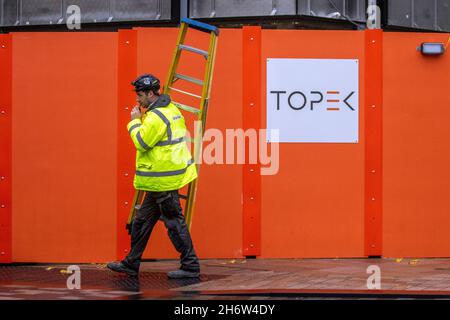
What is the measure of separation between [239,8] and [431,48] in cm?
280

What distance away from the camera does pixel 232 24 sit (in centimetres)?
1223

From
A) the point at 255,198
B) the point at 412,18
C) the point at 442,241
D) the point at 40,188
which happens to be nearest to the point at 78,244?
the point at 40,188

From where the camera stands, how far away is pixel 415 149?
10438 mm

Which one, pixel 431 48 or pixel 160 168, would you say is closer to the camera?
pixel 160 168

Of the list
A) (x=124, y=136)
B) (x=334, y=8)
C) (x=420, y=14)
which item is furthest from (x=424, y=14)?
(x=124, y=136)

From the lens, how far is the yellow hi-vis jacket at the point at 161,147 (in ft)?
28.7

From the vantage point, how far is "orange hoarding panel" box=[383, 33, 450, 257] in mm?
10398

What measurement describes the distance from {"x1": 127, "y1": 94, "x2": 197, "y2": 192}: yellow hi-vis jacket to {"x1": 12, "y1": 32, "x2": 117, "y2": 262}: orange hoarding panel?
1.36 metres

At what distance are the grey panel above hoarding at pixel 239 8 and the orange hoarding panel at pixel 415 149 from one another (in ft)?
6.36

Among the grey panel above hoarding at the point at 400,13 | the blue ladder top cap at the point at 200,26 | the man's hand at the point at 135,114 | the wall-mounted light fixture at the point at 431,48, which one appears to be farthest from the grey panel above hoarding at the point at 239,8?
the man's hand at the point at 135,114

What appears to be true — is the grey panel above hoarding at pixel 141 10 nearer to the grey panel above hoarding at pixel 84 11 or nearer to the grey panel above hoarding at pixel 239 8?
the grey panel above hoarding at pixel 84 11

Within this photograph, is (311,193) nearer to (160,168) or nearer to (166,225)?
(166,225)

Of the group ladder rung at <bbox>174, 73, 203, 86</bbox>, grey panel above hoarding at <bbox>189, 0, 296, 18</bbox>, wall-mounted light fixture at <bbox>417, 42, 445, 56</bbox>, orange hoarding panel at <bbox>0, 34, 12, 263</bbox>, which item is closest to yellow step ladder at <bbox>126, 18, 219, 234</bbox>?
ladder rung at <bbox>174, 73, 203, 86</bbox>

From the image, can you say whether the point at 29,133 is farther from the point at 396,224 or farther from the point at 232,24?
the point at 396,224
